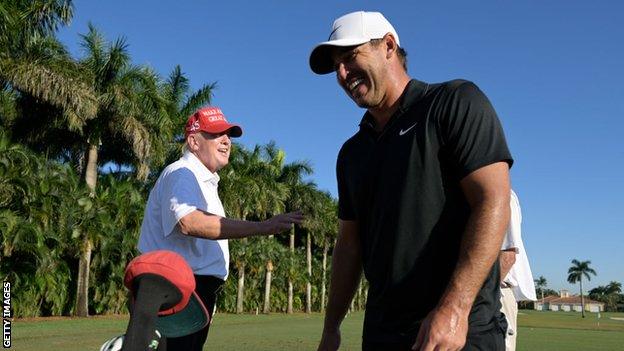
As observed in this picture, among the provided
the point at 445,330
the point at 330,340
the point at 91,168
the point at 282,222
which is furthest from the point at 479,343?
the point at 91,168

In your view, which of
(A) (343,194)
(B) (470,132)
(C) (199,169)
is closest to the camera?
(B) (470,132)

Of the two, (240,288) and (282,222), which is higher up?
(240,288)

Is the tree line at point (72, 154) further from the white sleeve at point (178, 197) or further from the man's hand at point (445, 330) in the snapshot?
the man's hand at point (445, 330)

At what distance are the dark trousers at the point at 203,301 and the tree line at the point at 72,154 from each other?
80.4ft

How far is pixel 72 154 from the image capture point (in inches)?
1662

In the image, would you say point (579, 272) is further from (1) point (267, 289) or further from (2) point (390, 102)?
(2) point (390, 102)

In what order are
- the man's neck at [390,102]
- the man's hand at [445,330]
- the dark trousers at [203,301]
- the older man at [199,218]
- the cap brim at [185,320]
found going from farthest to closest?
1. the older man at [199,218]
2. the dark trousers at [203,301]
3. the man's neck at [390,102]
4. the man's hand at [445,330]
5. the cap brim at [185,320]

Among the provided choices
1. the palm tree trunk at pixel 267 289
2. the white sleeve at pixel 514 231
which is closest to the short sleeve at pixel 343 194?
the white sleeve at pixel 514 231

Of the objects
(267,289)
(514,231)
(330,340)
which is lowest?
(330,340)

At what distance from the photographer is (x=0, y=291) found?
98.8 feet

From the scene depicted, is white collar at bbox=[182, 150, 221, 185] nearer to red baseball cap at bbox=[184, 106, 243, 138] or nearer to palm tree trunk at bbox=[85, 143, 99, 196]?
red baseball cap at bbox=[184, 106, 243, 138]

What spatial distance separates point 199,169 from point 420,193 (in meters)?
2.56

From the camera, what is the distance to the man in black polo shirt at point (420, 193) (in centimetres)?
240

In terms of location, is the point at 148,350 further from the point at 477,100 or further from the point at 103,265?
the point at 103,265
